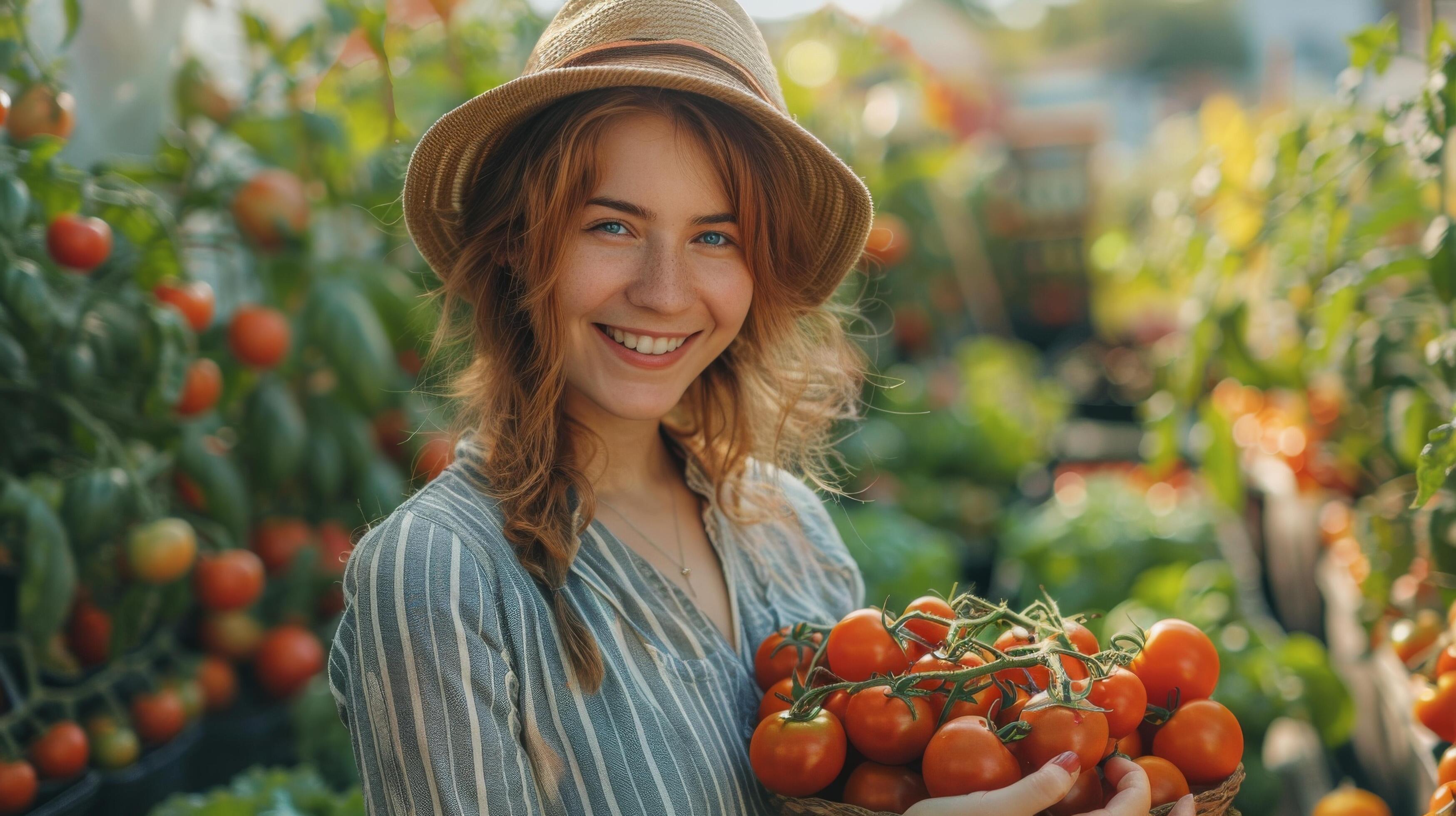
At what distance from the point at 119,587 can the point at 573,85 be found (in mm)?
1350

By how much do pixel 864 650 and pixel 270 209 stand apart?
1.64 meters

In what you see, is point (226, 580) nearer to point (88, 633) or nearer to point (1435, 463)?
point (88, 633)

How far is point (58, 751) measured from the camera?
162cm

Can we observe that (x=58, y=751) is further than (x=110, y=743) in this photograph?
No

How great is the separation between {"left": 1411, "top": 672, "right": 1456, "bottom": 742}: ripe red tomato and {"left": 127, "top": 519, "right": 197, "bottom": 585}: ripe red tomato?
1.86 m

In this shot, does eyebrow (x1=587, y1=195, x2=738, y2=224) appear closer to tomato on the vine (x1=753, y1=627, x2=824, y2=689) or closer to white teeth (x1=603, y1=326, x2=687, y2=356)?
white teeth (x1=603, y1=326, x2=687, y2=356)

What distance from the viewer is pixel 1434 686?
1.41 metres

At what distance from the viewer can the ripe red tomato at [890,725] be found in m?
0.99

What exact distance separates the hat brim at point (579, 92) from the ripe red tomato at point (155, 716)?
106 centimetres

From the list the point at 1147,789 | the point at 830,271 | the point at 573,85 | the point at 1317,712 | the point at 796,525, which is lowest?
the point at 1317,712

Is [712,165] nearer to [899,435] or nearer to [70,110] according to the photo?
[70,110]

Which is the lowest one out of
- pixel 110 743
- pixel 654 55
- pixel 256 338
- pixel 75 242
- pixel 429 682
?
pixel 110 743

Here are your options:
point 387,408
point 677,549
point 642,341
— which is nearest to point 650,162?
point 642,341

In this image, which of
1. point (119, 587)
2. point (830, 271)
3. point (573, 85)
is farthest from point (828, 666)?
point (119, 587)
